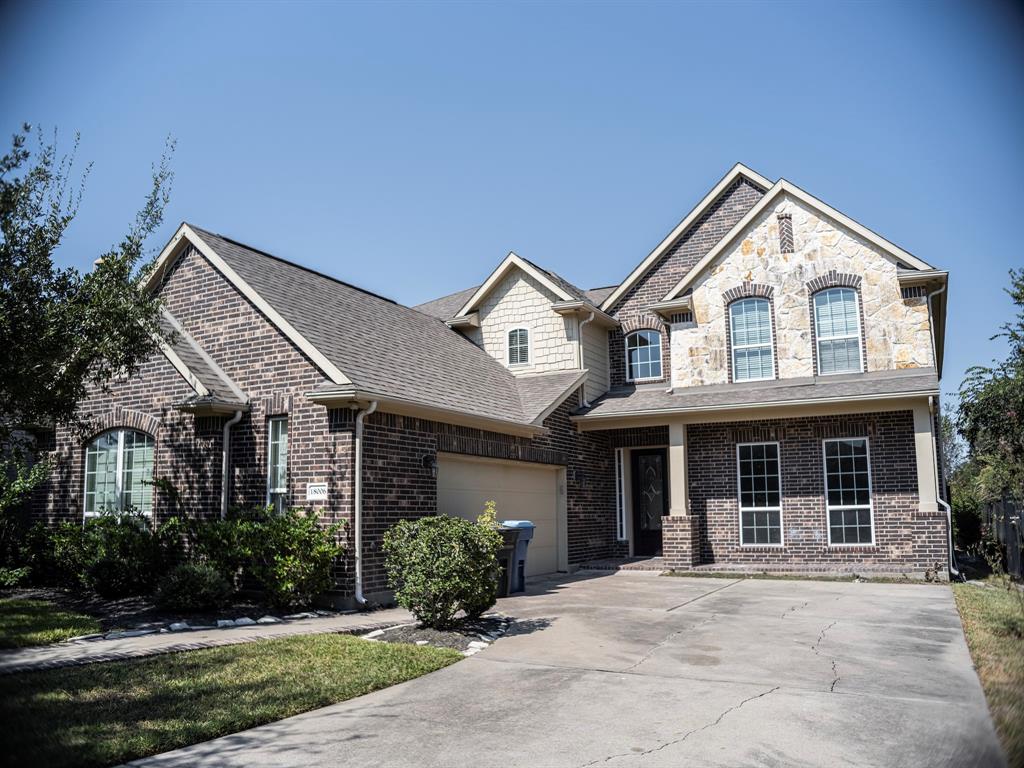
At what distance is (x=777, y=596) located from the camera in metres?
13.0

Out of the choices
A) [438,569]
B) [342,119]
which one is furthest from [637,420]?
[342,119]

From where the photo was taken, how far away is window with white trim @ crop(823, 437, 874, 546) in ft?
53.5

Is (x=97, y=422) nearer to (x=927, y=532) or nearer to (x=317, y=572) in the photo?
(x=317, y=572)

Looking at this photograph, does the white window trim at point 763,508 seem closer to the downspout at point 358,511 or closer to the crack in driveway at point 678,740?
the downspout at point 358,511

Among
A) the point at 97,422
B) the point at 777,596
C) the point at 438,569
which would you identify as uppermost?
the point at 97,422

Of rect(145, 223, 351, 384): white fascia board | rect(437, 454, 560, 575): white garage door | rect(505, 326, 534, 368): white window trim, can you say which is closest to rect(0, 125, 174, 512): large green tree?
rect(145, 223, 351, 384): white fascia board

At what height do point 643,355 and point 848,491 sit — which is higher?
point 643,355

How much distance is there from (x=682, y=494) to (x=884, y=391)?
4.58m

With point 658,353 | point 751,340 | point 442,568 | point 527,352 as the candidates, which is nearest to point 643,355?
point 658,353

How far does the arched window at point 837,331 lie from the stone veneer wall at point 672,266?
370 centimetres

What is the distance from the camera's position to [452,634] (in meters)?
9.52

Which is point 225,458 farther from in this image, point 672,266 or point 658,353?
point 672,266

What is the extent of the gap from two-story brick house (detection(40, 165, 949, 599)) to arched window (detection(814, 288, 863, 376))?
43 millimetres

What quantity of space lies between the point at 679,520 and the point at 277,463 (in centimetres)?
868
